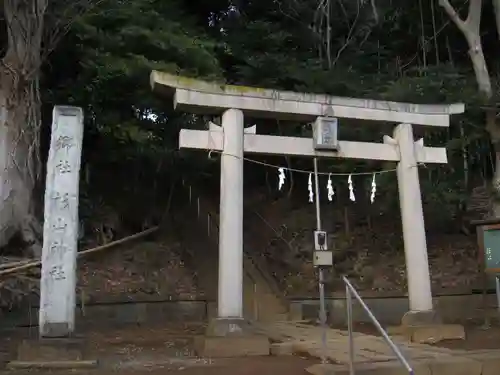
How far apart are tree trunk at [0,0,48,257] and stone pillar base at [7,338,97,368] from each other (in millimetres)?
3300

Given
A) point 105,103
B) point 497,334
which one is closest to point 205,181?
point 105,103

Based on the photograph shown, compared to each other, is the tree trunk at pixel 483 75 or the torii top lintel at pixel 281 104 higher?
the tree trunk at pixel 483 75

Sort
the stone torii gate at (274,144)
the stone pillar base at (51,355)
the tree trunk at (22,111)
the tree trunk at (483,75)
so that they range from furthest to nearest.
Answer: the tree trunk at (483,75)
the tree trunk at (22,111)
the stone torii gate at (274,144)
the stone pillar base at (51,355)

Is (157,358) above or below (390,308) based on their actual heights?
below

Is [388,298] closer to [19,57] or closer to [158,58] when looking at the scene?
[158,58]

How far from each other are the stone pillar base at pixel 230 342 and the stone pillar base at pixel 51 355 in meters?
1.50

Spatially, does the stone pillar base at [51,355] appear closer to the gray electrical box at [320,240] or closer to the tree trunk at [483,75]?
the gray electrical box at [320,240]

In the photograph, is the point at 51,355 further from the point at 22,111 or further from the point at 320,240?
the point at 22,111

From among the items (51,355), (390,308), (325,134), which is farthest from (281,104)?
(390,308)

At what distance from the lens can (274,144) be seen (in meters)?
8.39

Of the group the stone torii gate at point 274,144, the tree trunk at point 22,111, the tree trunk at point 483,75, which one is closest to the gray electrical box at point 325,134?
the stone torii gate at point 274,144

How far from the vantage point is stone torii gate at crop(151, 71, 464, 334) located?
7703 mm

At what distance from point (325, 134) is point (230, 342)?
3507mm

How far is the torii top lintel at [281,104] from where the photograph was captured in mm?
7852
